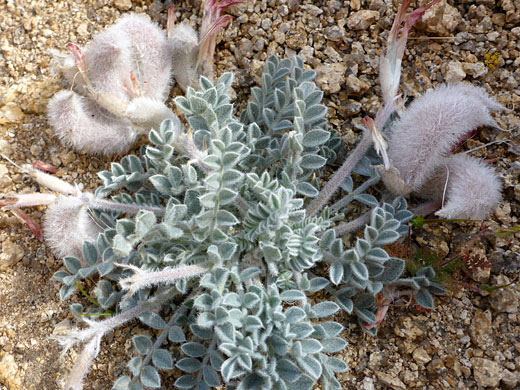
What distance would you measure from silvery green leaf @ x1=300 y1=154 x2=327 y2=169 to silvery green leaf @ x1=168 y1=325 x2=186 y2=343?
0.89m

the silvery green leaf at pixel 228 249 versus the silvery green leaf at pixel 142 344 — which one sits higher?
the silvery green leaf at pixel 228 249

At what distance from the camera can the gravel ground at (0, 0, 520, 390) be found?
7.29 ft

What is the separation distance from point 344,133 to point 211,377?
1.34 m

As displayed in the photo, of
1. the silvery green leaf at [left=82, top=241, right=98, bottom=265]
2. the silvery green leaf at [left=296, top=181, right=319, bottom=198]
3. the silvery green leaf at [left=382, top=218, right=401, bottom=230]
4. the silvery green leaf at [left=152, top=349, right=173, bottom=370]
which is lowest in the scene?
the silvery green leaf at [left=152, top=349, right=173, bottom=370]

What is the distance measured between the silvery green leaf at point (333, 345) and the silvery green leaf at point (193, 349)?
502 mm

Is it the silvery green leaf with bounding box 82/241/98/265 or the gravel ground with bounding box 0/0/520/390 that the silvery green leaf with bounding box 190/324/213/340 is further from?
the silvery green leaf with bounding box 82/241/98/265

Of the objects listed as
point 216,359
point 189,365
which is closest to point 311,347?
point 216,359

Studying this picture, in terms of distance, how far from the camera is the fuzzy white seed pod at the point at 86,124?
242 cm

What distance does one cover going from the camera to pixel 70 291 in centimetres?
228

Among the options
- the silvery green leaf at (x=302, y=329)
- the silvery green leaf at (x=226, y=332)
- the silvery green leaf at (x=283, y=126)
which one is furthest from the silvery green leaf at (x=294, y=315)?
the silvery green leaf at (x=283, y=126)

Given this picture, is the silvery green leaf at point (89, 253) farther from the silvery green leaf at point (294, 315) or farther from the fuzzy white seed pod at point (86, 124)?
the silvery green leaf at point (294, 315)

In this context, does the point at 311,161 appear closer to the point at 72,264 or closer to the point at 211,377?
the point at 211,377

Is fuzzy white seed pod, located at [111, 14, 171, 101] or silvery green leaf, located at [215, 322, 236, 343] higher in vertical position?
fuzzy white seed pod, located at [111, 14, 171, 101]

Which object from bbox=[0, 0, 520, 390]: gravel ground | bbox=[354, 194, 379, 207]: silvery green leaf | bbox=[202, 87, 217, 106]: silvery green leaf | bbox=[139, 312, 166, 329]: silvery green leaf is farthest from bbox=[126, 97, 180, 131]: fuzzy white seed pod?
bbox=[354, 194, 379, 207]: silvery green leaf
